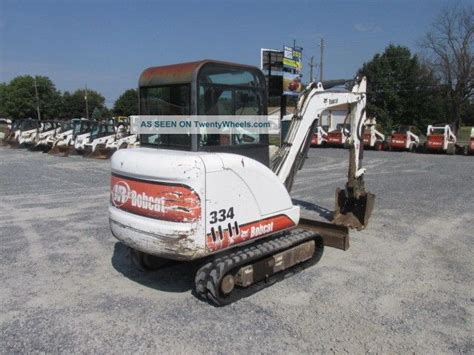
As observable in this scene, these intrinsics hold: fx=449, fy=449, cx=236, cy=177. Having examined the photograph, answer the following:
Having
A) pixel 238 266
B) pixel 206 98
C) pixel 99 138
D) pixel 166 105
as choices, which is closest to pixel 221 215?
pixel 238 266

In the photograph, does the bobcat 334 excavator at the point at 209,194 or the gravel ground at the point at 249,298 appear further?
the bobcat 334 excavator at the point at 209,194

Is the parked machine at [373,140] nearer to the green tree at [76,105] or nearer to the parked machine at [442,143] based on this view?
the parked machine at [442,143]

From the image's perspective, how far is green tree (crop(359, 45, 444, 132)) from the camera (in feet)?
134

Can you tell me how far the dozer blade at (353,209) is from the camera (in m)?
7.41

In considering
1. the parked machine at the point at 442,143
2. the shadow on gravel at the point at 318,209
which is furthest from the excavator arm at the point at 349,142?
the parked machine at the point at 442,143

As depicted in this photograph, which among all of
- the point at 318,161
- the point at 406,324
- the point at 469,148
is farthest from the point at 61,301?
the point at 469,148

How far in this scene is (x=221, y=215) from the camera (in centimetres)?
435

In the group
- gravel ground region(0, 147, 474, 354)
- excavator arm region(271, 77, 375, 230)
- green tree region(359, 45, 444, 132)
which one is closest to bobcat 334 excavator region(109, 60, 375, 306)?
gravel ground region(0, 147, 474, 354)

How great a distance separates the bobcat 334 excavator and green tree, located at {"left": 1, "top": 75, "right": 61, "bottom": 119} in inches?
3728

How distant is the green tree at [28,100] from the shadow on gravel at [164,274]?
93.6 metres

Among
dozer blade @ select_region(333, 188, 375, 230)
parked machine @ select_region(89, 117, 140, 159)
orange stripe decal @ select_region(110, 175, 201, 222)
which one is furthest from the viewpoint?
parked machine @ select_region(89, 117, 140, 159)

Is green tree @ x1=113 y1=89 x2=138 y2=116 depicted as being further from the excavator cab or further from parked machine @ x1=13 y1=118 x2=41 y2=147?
the excavator cab

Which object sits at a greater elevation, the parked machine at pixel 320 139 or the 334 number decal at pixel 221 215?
the parked machine at pixel 320 139

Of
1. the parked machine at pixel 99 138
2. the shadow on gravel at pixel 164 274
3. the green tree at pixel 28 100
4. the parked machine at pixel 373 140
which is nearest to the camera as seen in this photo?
the shadow on gravel at pixel 164 274
